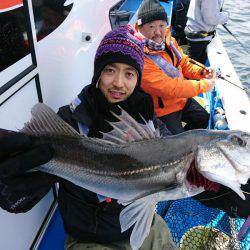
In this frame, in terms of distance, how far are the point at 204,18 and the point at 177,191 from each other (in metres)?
6.70

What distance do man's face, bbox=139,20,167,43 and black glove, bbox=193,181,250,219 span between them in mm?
2508

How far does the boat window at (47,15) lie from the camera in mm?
2368

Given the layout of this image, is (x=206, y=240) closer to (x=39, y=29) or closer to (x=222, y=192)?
(x=222, y=192)

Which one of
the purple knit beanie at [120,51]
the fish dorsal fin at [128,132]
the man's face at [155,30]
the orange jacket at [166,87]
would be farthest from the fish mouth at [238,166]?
the man's face at [155,30]

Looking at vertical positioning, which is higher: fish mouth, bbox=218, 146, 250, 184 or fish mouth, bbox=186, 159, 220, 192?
fish mouth, bbox=218, 146, 250, 184

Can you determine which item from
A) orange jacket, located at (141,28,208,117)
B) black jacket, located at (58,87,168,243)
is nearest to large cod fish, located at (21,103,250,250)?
black jacket, located at (58,87,168,243)

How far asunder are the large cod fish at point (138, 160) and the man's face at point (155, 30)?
265cm

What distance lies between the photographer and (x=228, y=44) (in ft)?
39.6

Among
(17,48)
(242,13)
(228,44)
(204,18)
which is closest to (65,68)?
(17,48)

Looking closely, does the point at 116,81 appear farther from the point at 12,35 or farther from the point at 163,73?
the point at 163,73

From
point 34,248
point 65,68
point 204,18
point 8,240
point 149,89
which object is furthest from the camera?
point 204,18

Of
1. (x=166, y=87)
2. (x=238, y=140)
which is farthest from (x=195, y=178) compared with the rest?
(x=166, y=87)

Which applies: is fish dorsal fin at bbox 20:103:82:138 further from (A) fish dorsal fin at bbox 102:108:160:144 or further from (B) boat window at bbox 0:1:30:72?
(B) boat window at bbox 0:1:30:72

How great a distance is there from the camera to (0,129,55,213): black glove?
1.80 meters
